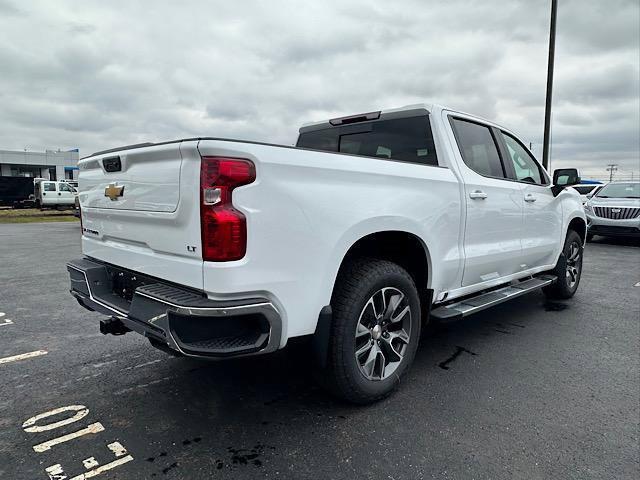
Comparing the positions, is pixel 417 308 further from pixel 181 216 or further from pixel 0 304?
pixel 0 304

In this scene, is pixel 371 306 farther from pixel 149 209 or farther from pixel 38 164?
pixel 38 164

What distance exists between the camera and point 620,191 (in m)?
12.6

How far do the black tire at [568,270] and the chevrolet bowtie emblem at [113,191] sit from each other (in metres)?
4.83

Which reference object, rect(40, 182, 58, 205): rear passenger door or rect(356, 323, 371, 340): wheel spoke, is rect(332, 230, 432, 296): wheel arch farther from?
rect(40, 182, 58, 205): rear passenger door

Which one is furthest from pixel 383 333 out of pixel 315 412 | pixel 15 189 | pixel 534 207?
pixel 15 189

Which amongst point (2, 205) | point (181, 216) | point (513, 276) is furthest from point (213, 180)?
point (2, 205)

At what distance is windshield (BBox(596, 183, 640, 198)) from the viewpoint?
39.8ft

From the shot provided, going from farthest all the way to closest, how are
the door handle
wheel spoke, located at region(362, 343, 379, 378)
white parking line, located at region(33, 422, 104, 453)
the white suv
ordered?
the white suv
the door handle
wheel spoke, located at region(362, 343, 379, 378)
white parking line, located at region(33, 422, 104, 453)

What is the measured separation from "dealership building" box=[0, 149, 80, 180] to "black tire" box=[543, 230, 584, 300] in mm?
59307

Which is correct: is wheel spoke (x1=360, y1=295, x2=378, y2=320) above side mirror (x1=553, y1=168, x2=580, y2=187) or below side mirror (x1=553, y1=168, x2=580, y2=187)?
below

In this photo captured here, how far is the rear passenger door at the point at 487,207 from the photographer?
3473 millimetres

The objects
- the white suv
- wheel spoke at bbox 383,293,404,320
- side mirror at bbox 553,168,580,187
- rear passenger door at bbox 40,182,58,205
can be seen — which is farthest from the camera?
rear passenger door at bbox 40,182,58,205

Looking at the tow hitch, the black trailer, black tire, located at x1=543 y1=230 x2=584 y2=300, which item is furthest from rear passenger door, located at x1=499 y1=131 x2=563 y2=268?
the black trailer

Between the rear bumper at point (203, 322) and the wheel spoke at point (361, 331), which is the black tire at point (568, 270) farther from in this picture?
the rear bumper at point (203, 322)
